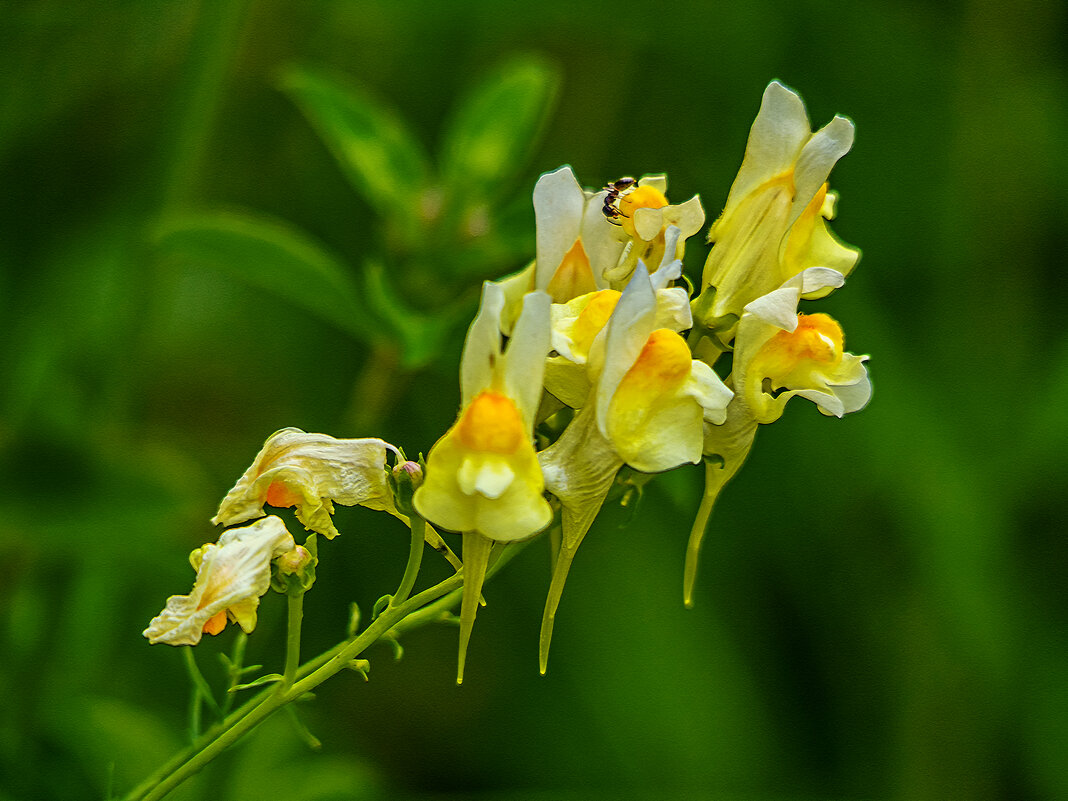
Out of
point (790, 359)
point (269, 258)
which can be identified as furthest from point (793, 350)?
point (269, 258)

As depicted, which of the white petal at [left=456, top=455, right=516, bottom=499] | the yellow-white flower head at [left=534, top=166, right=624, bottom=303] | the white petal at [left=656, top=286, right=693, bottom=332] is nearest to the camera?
the white petal at [left=456, top=455, right=516, bottom=499]

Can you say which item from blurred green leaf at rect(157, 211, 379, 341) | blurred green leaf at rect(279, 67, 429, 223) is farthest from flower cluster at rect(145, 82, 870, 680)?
blurred green leaf at rect(279, 67, 429, 223)

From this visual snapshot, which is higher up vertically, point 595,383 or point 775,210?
point 775,210

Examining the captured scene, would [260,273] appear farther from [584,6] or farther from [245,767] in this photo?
[584,6]

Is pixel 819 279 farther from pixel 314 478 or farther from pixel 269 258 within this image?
pixel 269 258

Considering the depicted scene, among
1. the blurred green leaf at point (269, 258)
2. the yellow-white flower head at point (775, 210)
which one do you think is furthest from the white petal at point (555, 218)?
the blurred green leaf at point (269, 258)

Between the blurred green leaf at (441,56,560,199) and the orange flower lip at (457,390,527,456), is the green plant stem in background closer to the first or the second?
the orange flower lip at (457,390,527,456)

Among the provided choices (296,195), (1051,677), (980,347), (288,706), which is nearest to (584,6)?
(296,195)
